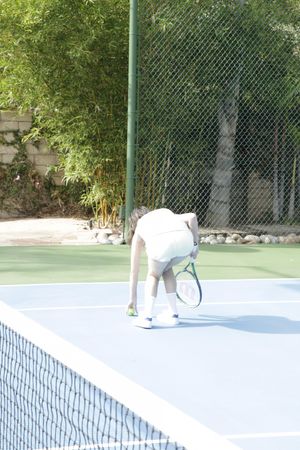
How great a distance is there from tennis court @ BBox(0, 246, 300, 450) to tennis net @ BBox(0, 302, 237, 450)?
0.04 feet

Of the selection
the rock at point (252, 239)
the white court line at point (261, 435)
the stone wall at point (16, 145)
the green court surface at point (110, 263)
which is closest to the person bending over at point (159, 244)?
the green court surface at point (110, 263)

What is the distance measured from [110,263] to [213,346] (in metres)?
4.05

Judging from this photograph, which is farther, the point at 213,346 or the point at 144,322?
the point at 144,322

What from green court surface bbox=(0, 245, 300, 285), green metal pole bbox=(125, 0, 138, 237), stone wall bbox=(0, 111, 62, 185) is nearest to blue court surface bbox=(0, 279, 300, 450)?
green court surface bbox=(0, 245, 300, 285)

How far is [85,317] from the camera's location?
A: 7.68m

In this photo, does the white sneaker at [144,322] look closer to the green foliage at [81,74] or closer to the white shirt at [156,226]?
the white shirt at [156,226]

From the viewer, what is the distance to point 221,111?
12.7 meters

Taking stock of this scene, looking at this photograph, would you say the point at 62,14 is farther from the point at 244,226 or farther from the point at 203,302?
the point at 203,302

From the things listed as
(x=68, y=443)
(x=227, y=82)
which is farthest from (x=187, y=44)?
(x=68, y=443)

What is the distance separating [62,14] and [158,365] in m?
7.36

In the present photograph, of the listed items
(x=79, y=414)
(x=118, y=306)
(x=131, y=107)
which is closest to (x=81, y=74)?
(x=131, y=107)

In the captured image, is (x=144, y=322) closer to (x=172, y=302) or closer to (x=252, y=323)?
(x=172, y=302)

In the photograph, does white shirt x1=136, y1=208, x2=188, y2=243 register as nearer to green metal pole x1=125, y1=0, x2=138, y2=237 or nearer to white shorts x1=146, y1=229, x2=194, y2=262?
white shorts x1=146, y1=229, x2=194, y2=262

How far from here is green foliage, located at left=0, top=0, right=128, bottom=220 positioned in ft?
41.2
